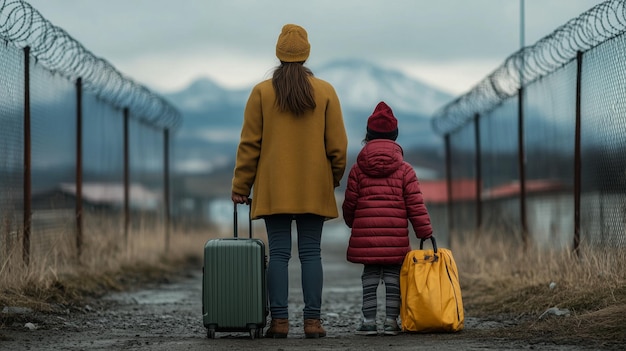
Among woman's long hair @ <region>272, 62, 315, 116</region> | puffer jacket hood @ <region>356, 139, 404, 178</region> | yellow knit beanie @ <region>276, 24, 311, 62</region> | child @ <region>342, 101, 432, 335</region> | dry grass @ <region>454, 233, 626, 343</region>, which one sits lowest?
dry grass @ <region>454, 233, 626, 343</region>

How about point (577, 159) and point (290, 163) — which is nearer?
point (290, 163)

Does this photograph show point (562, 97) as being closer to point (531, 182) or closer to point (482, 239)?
point (531, 182)

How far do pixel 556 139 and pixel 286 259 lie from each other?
20.9 ft

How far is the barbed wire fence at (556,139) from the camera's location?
1093cm

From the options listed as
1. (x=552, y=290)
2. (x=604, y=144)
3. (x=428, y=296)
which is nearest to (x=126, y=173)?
(x=604, y=144)

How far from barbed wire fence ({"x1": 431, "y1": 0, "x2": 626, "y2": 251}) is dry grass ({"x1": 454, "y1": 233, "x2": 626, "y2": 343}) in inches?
10.0

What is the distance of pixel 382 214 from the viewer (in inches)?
336

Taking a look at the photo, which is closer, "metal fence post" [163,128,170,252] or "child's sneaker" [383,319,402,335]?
"child's sneaker" [383,319,402,335]

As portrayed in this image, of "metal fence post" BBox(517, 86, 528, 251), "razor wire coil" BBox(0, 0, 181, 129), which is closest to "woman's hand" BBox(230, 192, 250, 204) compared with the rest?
"razor wire coil" BBox(0, 0, 181, 129)

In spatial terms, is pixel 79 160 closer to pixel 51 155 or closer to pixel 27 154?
pixel 51 155

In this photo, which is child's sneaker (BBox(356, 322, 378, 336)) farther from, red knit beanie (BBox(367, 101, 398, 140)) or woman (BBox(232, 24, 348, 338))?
red knit beanie (BBox(367, 101, 398, 140))

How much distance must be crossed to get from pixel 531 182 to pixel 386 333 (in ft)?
24.5

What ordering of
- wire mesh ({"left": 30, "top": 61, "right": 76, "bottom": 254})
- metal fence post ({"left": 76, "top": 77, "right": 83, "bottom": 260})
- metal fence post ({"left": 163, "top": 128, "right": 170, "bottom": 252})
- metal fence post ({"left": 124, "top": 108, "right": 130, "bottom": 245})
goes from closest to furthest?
wire mesh ({"left": 30, "top": 61, "right": 76, "bottom": 254})
metal fence post ({"left": 76, "top": 77, "right": 83, "bottom": 260})
metal fence post ({"left": 124, "top": 108, "right": 130, "bottom": 245})
metal fence post ({"left": 163, "top": 128, "right": 170, "bottom": 252})

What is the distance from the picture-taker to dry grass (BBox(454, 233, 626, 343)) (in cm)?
832
